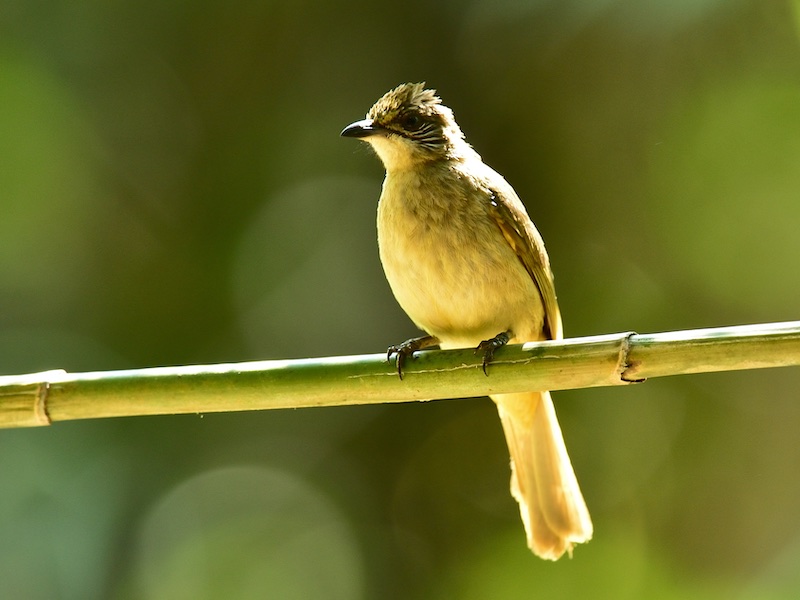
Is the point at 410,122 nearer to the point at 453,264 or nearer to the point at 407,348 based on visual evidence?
the point at 453,264

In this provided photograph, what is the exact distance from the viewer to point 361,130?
116 inches

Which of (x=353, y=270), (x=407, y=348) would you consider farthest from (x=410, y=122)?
(x=353, y=270)

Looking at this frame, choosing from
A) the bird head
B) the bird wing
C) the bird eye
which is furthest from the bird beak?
the bird wing

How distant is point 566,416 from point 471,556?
0.84 m

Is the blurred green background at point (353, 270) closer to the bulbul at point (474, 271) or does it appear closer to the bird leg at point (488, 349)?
the bulbul at point (474, 271)

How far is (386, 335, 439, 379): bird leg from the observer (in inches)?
74.7

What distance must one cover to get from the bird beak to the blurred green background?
1.44m

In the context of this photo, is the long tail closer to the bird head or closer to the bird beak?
the bird head

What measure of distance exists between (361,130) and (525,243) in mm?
691

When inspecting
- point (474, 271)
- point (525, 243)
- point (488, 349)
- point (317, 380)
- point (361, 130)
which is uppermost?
point (361, 130)

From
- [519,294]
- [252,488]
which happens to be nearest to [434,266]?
[519,294]

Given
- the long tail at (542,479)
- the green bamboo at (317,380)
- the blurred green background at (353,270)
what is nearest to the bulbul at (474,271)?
the long tail at (542,479)

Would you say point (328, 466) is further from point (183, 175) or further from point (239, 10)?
point (239, 10)

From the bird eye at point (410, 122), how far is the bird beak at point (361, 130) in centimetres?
11
